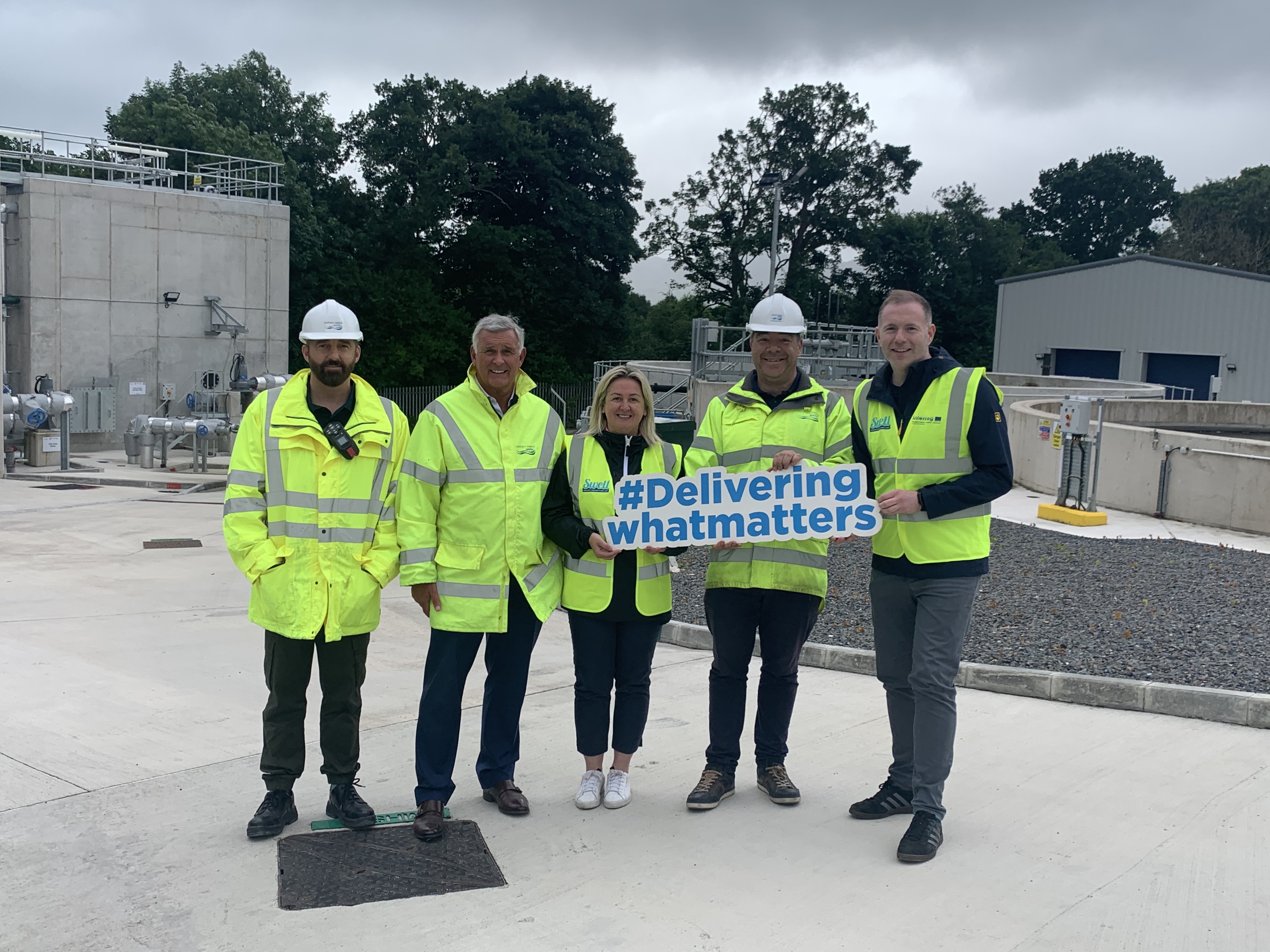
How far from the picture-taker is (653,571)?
496cm

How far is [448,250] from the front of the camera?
47562mm

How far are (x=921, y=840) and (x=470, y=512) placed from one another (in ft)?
7.52

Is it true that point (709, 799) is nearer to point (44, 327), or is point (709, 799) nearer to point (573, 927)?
point (573, 927)

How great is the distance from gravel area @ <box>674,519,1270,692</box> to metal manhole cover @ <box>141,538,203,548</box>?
5.97 m

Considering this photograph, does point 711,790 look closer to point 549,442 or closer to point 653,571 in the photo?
point 653,571

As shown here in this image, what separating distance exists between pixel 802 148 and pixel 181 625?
53.3 m

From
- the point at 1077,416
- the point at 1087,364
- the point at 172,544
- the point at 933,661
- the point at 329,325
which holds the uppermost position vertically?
the point at 1087,364

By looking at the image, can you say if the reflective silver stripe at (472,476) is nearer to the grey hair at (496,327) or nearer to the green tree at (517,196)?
the grey hair at (496,327)

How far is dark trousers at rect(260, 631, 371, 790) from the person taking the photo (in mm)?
4613

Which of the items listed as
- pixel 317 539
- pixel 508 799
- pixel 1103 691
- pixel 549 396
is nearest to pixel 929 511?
pixel 508 799

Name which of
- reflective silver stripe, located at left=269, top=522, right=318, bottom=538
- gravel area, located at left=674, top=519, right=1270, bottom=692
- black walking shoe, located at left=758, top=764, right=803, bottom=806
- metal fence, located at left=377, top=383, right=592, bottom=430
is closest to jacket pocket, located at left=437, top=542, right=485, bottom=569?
reflective silver stripe, located at left=269, top=522, right=318, bottom=538

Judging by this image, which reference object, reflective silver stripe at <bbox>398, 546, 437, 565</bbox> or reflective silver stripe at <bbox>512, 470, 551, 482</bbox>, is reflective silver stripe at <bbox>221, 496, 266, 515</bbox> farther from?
reflective silver stripe at <bbox>512, 470, 551, 482</bbox>

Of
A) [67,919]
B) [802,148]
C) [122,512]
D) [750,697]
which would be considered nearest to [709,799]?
Result: [750,697]

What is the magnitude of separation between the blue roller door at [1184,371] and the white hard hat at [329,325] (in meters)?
38.7
